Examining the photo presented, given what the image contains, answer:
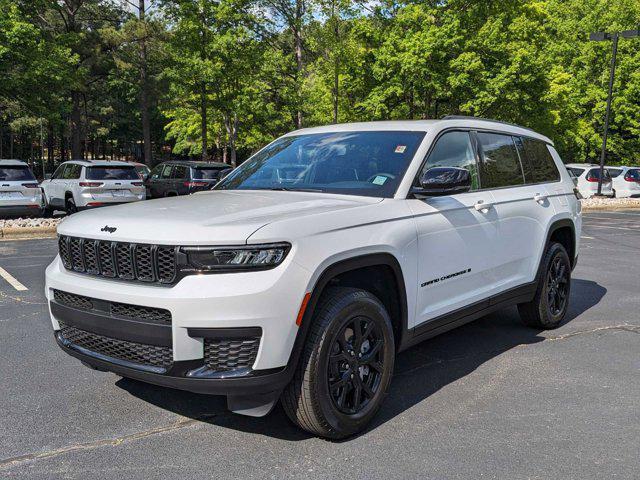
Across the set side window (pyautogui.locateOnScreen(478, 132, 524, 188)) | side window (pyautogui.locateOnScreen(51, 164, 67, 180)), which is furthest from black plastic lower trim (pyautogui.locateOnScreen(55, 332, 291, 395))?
side window (pyautogui.locateOnScreen(51, 164, 67, 180))

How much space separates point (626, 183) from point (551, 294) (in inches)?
954

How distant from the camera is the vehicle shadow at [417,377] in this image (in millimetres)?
3574

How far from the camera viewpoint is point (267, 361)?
9.43 ft

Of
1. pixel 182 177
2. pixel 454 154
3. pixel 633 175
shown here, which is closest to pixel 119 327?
pixel 454 154

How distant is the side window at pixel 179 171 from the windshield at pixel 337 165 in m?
13.4

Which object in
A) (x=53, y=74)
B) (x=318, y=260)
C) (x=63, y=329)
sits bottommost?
(x=63, y=329)

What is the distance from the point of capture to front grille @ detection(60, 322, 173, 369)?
2973 millimetres

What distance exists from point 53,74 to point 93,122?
1202 inches

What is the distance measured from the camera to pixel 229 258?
2.87 meters

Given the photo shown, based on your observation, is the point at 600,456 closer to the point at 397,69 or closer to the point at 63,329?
the point at 63,329

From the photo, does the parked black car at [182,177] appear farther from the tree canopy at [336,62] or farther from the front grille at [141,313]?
the front grille at [141,313]

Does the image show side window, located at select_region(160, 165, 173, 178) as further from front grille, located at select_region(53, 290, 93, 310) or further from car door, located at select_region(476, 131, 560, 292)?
front grille, located at select_region(53, 290, 93, 310)

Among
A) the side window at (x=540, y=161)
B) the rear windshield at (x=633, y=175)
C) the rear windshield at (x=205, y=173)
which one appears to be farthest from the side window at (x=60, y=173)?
the rear windshield at (x=633, y=175)

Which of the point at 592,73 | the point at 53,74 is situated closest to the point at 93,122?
the point at 53,74
